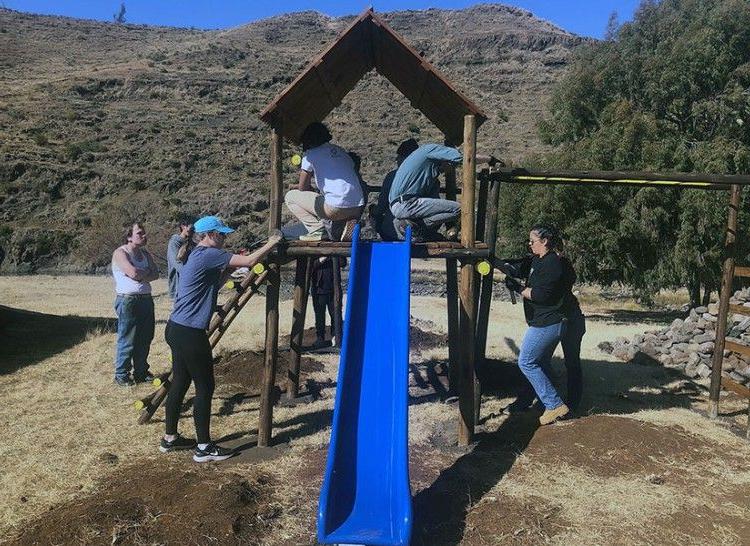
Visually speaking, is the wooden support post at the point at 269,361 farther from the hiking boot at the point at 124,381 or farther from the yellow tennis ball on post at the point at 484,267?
the hiking boot at the point at 124,381

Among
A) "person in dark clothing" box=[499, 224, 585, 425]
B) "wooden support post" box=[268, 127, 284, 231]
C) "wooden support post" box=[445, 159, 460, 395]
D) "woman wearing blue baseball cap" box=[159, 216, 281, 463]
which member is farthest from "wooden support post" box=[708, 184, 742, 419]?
"woman wearing blue baseball cap" box=[159, 216, 281, 463]

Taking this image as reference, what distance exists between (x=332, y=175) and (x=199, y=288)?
1.89 m

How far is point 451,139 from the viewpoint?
7.51 metres

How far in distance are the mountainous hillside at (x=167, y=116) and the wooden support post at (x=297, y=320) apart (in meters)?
26.4

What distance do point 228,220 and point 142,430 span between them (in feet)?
115

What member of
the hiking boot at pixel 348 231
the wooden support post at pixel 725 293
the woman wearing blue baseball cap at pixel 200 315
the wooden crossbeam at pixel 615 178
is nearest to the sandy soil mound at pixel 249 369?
the hiking boot at pixel 348 231

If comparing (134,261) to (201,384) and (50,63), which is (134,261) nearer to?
(201,384)

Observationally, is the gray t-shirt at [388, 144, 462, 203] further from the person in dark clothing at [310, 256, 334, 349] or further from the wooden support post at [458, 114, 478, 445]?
the person in dark clothing at [310, 256, 334, 349]

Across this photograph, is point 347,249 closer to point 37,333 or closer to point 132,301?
point 132,301

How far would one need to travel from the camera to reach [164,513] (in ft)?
13.7

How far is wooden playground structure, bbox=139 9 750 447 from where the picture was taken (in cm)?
574

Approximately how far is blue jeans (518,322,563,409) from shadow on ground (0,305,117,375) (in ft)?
23.4

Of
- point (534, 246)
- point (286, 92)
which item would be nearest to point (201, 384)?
point (286, 92)

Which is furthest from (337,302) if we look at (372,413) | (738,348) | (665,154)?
(665,154)
